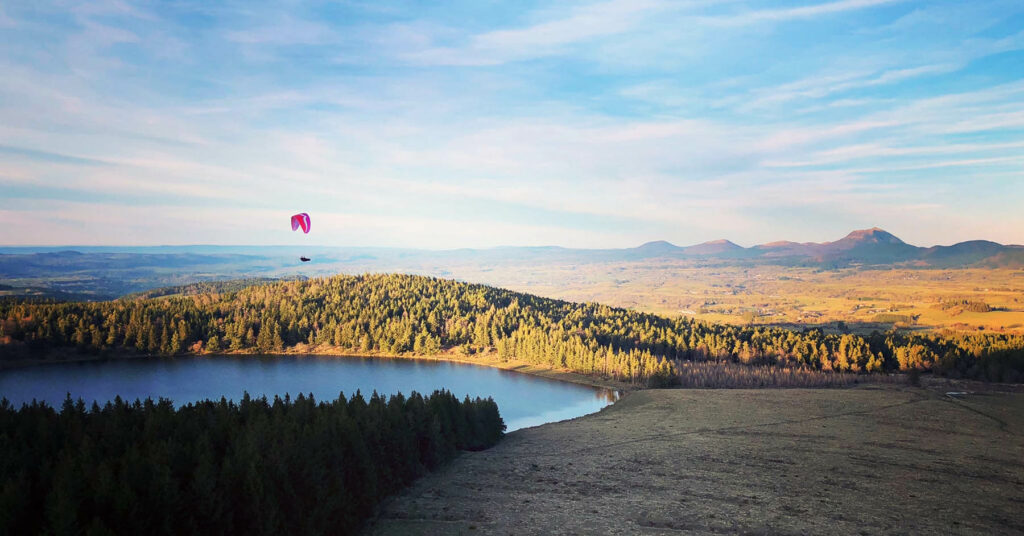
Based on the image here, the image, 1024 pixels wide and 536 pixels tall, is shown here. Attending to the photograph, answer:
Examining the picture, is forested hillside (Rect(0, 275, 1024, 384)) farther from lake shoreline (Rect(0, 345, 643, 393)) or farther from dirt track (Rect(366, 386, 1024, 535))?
dirt track (Rect(366, 386, 1024, 535))

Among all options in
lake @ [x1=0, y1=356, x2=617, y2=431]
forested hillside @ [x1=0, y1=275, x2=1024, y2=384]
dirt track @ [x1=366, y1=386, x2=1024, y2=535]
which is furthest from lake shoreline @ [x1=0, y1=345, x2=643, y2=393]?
dirt track @ [x1=366, y1=386, x2=1024, y2=535]

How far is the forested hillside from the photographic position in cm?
10219

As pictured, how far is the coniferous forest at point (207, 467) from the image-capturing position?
2012cm

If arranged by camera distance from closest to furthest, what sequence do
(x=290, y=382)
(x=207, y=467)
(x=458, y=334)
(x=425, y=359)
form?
1. (x=207, y=467)
2. (x=290, y=382)
3. (x=425, y=359)
4. (x=458, y=334)

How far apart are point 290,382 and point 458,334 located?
178ft

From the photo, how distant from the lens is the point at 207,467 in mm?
22797

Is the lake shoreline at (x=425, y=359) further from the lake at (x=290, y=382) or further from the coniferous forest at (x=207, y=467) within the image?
the coniferous forest at (x=207, y=467)

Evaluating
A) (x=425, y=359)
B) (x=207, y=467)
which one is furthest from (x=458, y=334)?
(x=207, y=467)

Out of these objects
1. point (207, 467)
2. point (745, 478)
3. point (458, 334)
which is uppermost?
point (207, 467)

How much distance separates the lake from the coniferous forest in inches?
1411

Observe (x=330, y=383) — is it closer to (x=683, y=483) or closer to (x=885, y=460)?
(x=683, y=483)

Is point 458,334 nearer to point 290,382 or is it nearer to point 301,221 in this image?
point 290,382

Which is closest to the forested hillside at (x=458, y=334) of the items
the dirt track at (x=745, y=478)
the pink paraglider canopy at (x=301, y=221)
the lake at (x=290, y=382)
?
the lake at (x=290, y=382)

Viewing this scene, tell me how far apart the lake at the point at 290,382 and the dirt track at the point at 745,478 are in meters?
26.4
